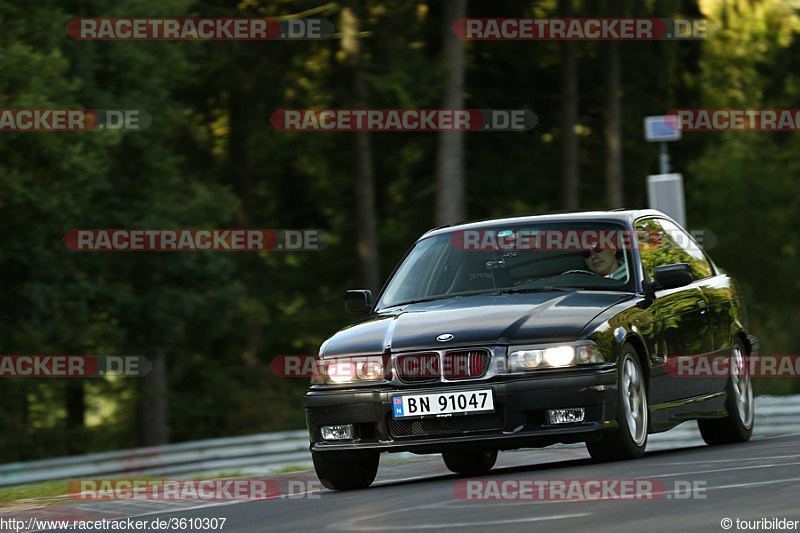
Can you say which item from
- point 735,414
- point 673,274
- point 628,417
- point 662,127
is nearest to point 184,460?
point 662,127

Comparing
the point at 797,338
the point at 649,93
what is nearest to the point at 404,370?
the point at 649,93

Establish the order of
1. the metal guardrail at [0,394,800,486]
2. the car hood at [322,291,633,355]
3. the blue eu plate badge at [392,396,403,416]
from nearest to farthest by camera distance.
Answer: the car hood at [322,291,633,355] → the blue eu plate badge at [392,396,403,416] → the metal guardrail at [0,394,800,486]

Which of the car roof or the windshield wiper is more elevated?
the car roof

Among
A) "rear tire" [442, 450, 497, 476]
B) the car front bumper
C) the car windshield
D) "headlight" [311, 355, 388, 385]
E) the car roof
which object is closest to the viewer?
the car front bumper

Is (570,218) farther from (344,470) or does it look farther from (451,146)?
(451,146)

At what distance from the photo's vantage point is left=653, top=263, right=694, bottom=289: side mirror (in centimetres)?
1016

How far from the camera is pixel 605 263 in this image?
10.4 m

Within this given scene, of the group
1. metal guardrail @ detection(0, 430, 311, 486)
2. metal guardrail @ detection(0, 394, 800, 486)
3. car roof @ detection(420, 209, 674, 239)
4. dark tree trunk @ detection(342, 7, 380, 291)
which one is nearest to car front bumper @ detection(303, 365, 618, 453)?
car roof @ detection(420, 209, 674, 239)

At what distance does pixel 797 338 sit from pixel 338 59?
17.4 m

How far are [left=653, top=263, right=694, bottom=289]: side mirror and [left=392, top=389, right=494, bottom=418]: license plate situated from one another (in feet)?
6.02

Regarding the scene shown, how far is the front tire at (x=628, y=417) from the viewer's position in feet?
30.4

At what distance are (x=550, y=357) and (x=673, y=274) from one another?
156 cm

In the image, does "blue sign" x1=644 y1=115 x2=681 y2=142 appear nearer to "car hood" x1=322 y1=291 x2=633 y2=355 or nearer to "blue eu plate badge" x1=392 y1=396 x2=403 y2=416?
"car hood" x1=322 y1=291 x2=633 y2=355

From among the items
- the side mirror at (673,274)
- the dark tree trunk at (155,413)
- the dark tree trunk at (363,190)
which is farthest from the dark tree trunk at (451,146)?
the side mirror at (673,274)
